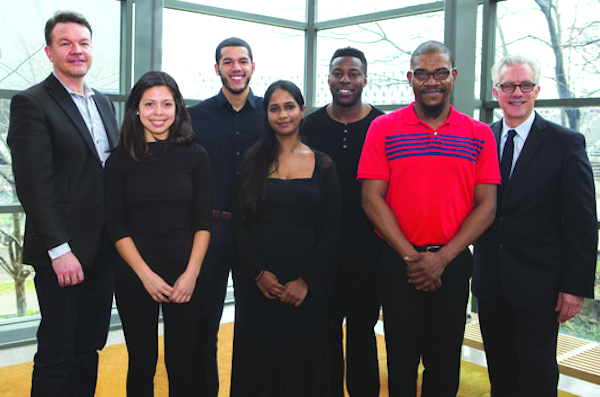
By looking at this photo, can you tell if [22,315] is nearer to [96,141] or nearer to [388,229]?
[96,141]

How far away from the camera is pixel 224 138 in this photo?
2826mm

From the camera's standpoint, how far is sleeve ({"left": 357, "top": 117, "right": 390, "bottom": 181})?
2.32 meters

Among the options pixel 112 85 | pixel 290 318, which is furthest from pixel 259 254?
pixel 112 85

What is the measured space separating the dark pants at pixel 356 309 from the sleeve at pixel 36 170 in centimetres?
127

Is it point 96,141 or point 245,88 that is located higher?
point 245,88

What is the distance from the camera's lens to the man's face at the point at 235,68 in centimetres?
282

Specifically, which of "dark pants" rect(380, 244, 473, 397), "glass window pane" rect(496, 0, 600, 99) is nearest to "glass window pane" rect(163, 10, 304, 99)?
"glass window pane" rect(496, 0, 600, 99)

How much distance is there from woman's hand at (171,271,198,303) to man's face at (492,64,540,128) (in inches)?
63.1

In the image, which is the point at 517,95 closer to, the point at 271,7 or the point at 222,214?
the point at 222,214

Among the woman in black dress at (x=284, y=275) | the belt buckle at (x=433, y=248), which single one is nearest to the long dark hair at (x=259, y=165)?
the woman in black dress at (x=284, y=275)

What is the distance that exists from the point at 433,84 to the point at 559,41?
2.44 m

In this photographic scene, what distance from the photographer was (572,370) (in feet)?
10.7

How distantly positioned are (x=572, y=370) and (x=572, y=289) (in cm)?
124

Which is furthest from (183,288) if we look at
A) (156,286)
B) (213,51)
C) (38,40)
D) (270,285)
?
(213,51)
